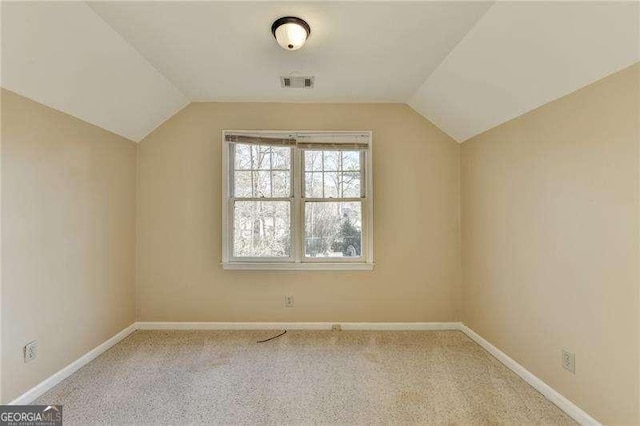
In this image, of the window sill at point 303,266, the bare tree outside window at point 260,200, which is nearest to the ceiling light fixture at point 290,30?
the bare tree outside window at point 260,200

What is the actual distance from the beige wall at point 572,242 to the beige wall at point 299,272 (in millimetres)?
540

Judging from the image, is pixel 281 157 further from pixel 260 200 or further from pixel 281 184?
pixel 260 200

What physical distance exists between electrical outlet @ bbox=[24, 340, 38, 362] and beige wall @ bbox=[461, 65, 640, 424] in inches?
137

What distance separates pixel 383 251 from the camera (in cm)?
322

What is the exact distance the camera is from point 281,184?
3.26m

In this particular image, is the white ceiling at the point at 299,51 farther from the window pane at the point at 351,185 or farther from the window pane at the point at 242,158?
the window pane at the point at 351,185

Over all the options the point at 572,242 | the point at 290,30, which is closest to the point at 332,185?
the point at 290,30

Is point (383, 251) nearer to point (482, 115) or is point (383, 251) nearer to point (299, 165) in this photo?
point (299, 165)

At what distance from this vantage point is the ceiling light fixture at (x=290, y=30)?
5.98 feet

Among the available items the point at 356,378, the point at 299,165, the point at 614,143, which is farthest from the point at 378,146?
the point at 356,378

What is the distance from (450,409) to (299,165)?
2.45 m

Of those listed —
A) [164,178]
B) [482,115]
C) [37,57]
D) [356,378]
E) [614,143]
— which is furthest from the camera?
[164,178]

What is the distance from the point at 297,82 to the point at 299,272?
1.89 m

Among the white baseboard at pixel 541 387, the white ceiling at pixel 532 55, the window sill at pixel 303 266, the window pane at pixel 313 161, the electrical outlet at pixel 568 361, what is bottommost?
the white baseboard at pixel 541 387
